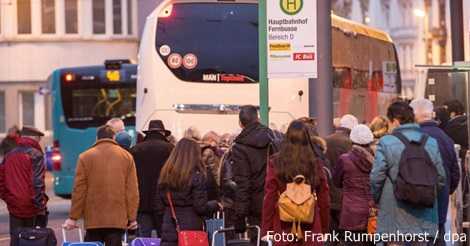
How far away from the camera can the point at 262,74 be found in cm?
1550

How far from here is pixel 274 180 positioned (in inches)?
433

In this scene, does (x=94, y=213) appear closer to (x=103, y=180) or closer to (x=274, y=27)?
(x=103, y=180)

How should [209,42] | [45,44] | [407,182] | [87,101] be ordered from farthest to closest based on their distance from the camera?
[45,44] → [87,101] → [209,42] → [407,182]

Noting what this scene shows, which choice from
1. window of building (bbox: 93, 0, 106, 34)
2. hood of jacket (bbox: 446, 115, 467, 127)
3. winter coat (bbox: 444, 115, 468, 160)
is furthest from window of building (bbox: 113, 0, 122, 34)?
winter coat (bbox: 444, 115, 468, 160)

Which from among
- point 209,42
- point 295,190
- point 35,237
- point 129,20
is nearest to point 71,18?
point 129,20

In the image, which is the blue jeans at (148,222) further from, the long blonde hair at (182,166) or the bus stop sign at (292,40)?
the long blonde hair at (182,166)

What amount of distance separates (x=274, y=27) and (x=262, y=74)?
84cm

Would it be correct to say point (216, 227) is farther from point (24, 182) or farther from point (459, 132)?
point (459, 132)

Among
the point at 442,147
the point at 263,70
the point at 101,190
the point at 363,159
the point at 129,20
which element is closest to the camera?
the point at 442,147

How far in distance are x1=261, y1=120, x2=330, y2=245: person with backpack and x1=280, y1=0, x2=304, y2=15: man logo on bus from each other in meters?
3.90

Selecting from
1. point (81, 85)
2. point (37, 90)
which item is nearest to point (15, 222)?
point (81, 85)

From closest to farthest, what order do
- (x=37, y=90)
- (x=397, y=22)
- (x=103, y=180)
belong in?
(x=103, y=180) < (x=37, y=90) < (x=397, y=22)

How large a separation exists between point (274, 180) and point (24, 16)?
46625 mm

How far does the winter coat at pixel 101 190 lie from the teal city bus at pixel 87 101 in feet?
54.3
